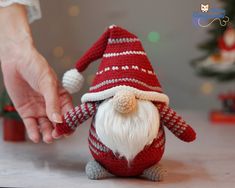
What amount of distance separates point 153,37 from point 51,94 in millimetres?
689

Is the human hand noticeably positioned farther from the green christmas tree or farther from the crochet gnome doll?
the green christmas tree

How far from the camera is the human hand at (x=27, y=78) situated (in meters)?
Result: 0.87

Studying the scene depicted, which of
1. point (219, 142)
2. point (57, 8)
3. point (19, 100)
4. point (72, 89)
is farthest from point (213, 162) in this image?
point (57, 8)

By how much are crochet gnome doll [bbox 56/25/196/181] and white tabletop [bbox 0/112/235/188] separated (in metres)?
0.03

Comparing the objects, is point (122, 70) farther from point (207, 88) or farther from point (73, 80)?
point (207, 88)

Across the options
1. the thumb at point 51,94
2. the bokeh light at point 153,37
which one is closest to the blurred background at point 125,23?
the bokeh light at point 153,37

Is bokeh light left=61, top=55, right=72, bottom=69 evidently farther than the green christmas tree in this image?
Yes

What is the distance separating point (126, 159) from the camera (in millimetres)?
688

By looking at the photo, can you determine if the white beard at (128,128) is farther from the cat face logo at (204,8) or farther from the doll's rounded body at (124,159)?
the cat face logo at (204,8)

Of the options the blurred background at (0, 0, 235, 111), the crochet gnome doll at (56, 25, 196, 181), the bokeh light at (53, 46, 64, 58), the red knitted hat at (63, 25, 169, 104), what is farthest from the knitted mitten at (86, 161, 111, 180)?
the bokeh light at (53, 46, 64, 58)

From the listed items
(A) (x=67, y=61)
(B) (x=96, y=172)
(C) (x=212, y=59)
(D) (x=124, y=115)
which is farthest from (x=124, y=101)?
(A) (x=67, y=61)

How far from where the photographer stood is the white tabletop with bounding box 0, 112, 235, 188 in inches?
28.1

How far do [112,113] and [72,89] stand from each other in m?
0.15

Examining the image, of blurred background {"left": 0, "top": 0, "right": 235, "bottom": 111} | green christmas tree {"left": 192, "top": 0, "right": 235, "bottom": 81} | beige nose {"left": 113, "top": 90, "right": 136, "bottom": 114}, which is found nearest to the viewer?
beige nose {"left": 113, "top": 90, "right": 136, "bottom": 114}
